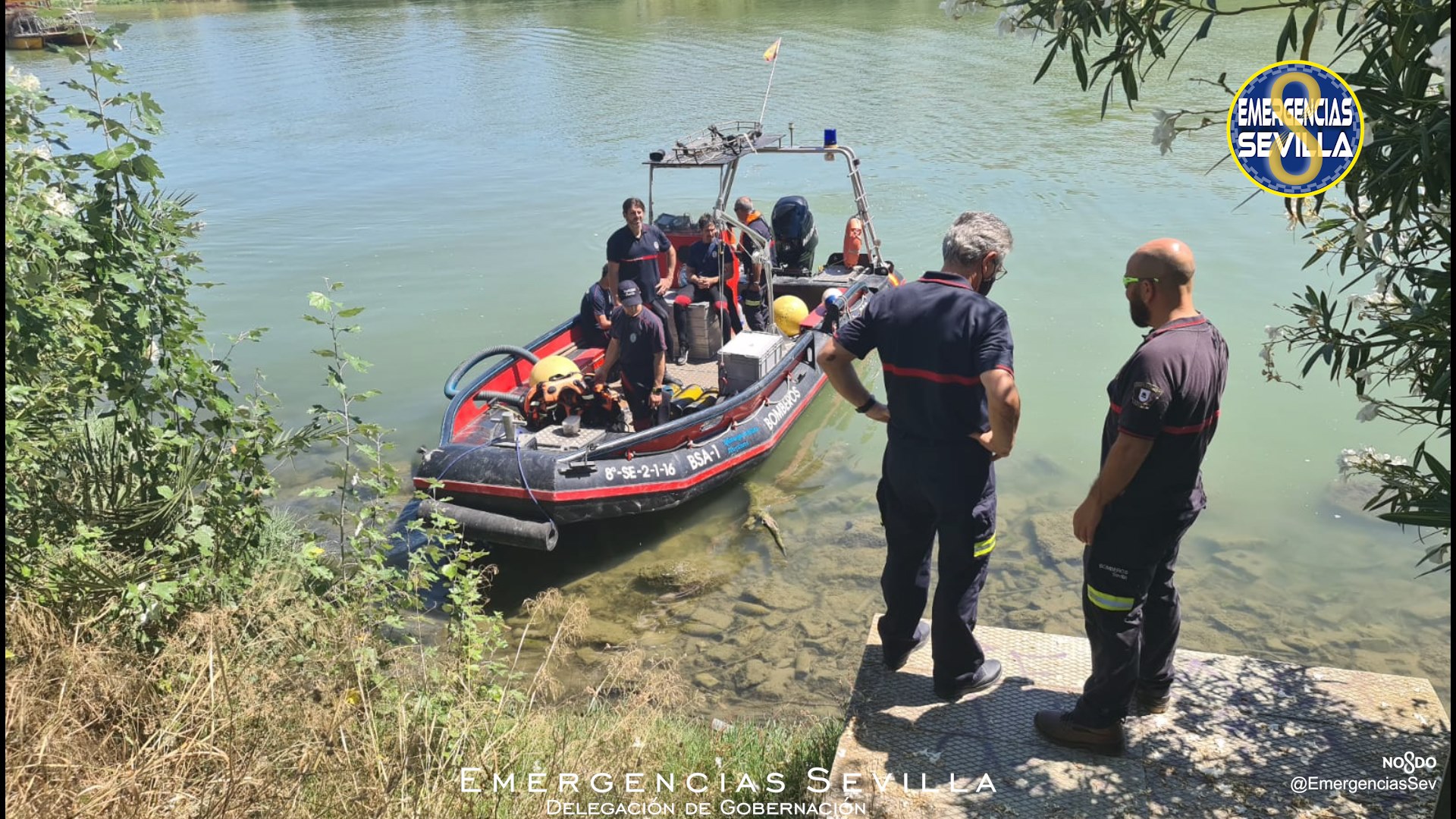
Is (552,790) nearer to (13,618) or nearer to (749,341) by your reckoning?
(13,618)

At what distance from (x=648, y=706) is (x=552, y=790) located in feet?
A: 4.32

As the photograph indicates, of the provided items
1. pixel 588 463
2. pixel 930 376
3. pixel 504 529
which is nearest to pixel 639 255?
pixel 588 463

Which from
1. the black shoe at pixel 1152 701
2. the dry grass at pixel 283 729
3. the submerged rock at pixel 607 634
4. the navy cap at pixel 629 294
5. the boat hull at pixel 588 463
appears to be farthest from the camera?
the navy cap at pixel 629 294

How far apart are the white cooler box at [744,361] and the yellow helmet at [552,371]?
1.03 metres

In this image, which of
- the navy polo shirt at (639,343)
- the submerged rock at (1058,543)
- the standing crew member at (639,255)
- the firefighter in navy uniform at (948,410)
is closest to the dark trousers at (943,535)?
the firefighter in navy uniform at (948,410)

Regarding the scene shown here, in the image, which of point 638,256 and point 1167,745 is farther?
point 638,256

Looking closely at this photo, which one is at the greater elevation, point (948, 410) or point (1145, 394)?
point (1145, 394)

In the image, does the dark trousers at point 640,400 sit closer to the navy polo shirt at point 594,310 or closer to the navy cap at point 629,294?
the navy cap at point 629,294

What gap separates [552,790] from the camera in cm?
313

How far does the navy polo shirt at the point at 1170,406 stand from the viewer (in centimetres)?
279

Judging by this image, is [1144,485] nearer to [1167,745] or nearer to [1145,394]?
[1145,394]

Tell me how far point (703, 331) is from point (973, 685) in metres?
5.54

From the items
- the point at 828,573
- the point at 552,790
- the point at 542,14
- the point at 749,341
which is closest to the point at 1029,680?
the point at 552,790

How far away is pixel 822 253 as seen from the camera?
1335 cm
